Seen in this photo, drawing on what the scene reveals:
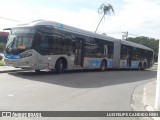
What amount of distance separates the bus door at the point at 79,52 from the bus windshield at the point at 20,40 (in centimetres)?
523

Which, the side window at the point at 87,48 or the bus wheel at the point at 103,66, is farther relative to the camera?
the bus wheel at the point at 103,66

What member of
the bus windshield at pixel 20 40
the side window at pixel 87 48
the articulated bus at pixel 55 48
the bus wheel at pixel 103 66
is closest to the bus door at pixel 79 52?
the articulated bus at pixel 55 48

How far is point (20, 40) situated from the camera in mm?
18531

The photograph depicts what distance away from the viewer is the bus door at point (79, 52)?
2298 centimetres

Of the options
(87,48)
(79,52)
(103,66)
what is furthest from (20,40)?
(103,66)

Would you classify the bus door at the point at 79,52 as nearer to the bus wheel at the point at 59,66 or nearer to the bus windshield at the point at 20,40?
the bus wheel at the point at 59,66

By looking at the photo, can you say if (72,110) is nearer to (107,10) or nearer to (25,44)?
(25,44)

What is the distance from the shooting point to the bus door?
23.0 metres

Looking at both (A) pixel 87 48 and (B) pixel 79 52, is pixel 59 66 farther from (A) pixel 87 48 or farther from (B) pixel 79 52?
(A) pixel 87 48

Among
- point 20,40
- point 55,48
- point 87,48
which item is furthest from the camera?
point 87,48

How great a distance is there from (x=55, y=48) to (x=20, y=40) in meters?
2.50

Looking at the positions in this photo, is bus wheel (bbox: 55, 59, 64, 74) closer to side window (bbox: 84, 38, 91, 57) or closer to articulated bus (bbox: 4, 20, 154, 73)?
articulated bus (bbox: 4, 20, 154, 73)

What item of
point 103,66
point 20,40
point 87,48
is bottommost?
point 103,66

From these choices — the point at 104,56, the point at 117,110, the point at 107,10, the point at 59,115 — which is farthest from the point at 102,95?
the point at 107,10
